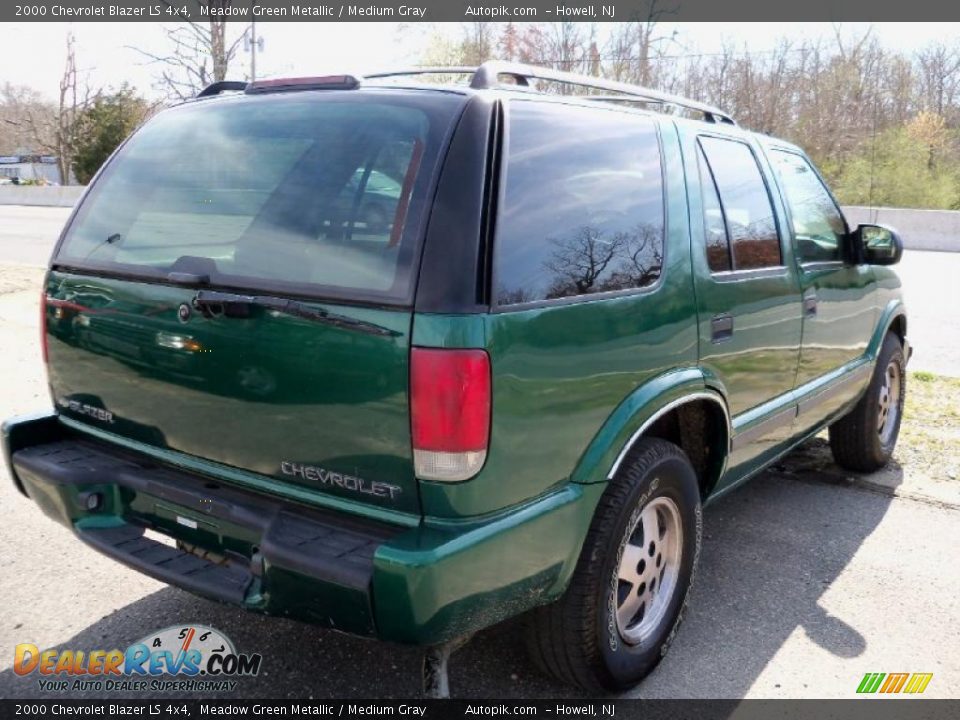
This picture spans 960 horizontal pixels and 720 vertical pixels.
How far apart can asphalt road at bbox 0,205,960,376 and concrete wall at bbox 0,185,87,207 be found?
17.4 feet

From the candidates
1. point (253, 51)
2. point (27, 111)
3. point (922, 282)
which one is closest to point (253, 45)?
point (253, 51)

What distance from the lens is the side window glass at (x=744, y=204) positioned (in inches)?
136

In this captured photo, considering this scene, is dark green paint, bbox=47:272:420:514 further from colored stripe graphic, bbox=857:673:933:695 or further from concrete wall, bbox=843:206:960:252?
concrete wall, bbox=843:206:960:252

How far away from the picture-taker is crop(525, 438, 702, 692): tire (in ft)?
8.63

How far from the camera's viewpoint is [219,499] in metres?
2.53

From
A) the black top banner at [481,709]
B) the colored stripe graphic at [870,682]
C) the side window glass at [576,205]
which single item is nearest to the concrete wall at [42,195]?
the black top banner at [481,709]

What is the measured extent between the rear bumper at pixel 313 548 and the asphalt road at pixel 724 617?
24.2 inches

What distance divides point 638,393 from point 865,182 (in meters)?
28.0

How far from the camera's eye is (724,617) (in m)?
3.45

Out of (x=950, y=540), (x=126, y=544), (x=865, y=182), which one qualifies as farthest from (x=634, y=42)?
(x=126, y=544)

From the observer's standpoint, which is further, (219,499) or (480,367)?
(219,499)

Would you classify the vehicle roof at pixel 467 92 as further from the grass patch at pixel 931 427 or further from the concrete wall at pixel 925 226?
the concrete wall at pixel 925 226

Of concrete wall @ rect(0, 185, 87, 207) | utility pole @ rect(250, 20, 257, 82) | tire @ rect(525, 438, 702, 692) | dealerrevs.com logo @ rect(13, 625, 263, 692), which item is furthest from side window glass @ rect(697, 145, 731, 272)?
concrete wall @ rect(0, 185, 87, 207)

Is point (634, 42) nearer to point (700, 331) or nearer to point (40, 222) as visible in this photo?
point (40, 222)
